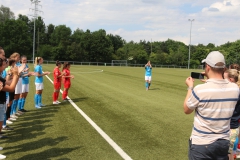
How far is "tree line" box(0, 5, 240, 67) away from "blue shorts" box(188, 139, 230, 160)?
85.6 m

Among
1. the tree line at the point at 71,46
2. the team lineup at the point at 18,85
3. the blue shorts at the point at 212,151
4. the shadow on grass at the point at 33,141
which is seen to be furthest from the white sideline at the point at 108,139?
the tree line at the point at 71,46

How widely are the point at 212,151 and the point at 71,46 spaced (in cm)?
9077

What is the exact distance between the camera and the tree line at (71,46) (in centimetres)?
8669

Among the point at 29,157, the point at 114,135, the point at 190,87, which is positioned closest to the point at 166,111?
the point at 114,135

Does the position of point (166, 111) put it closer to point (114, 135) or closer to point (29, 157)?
point (114, 135)

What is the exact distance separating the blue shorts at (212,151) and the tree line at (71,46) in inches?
3371

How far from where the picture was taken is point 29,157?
5.43 metres

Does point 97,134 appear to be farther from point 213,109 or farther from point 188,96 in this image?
point 213,109

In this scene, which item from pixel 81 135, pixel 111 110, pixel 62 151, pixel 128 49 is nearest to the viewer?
pixel 62 151

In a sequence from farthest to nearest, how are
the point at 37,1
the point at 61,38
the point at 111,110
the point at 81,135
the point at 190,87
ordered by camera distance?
the point at 61,38, the point at 37,1, the point at 111,110, the point at 81,135, the point at 190,87

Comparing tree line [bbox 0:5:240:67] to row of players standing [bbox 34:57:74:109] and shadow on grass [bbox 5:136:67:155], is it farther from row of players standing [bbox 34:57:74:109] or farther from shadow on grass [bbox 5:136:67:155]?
shadow on grass [bbox 5:136:67:155]

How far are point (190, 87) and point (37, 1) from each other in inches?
2849

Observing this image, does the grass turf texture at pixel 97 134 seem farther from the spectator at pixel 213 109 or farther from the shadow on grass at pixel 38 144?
the spectator at pixel 213 109

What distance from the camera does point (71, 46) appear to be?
3583 inches
